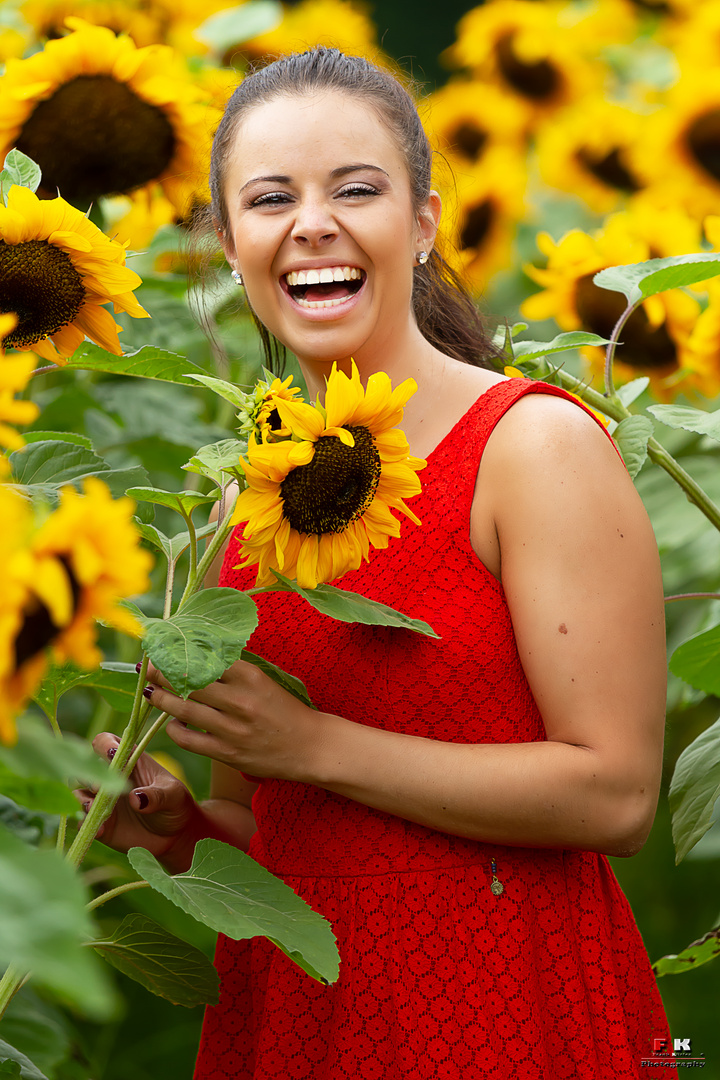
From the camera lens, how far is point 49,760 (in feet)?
1.24

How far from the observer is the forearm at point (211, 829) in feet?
3.24

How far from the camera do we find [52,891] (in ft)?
1.12

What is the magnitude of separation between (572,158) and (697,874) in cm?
126

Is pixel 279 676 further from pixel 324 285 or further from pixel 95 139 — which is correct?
pixel 95 139

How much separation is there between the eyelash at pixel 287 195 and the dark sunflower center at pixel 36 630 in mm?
543

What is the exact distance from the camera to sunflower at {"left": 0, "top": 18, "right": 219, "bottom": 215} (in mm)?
1070

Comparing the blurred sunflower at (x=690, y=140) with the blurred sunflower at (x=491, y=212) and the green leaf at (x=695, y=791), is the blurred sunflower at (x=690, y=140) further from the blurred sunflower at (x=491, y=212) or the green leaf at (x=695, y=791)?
the green leaf at (x=695, y=791)

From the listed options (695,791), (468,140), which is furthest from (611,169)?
(695,791)

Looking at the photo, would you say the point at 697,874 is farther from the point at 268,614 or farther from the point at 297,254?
the point at 297,254

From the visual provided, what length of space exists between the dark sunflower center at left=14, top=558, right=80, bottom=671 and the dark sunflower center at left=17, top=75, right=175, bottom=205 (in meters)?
0.79

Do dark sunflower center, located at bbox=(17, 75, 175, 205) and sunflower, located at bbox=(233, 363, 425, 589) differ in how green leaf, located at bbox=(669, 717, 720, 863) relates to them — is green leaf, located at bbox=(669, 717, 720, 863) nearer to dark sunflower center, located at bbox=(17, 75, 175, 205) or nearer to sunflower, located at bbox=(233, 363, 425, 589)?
sunflower, located at bbox=(233, 363, 425, 589)

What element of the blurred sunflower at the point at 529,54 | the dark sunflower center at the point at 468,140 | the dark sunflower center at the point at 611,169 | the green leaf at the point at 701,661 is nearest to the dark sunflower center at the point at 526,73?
the blurred sunflower at the point at 529,54

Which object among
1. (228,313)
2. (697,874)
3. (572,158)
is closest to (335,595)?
(228,313)

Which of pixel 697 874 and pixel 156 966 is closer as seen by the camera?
pixel 156 966
